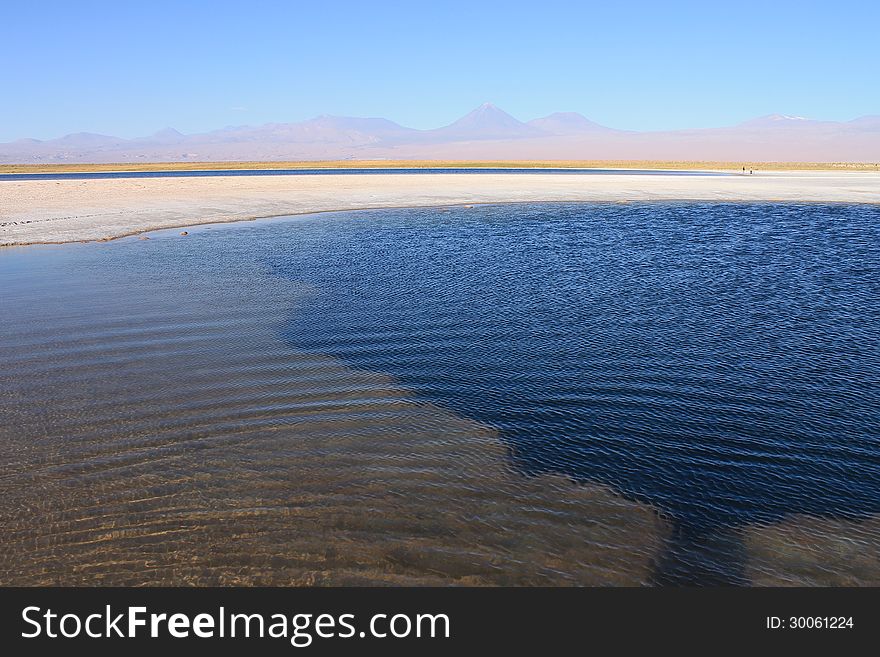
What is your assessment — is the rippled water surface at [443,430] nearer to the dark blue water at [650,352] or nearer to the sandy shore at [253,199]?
the dark blue water at [650,352]

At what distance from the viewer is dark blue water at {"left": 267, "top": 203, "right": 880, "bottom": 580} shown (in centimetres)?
806

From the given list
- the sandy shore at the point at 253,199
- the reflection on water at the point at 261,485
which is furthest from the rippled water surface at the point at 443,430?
the sandy shore at the point at 253,199

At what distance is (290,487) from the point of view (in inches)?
308

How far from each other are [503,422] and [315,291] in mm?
10449

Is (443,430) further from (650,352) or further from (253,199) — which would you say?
(253,199)

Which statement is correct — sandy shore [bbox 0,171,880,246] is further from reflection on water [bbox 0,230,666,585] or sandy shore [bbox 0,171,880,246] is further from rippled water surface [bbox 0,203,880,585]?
reflection on water [bbox 0,230,666,585]

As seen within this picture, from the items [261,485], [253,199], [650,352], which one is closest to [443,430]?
[261,485]

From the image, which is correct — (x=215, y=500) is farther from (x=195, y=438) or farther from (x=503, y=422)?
(x=503, y=422)

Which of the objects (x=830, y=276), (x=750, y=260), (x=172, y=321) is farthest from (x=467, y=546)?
(x=750, y=260)

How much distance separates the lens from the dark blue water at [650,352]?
8.06 meters

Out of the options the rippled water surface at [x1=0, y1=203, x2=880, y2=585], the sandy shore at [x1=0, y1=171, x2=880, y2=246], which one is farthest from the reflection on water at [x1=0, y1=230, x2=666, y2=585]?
the sandy shore at [x1=0, y1=171, x2=880, y2=246]

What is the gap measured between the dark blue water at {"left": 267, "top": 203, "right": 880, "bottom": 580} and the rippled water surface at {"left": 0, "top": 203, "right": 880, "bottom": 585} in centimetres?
6

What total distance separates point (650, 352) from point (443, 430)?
5.16 meters
